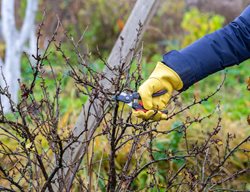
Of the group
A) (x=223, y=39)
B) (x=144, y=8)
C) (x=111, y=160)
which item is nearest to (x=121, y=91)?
(x=111, y=160)

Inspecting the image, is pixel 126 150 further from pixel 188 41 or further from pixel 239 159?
pixel 188 41

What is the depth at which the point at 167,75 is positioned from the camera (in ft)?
7.94

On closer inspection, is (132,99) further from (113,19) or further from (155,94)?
(113,19)

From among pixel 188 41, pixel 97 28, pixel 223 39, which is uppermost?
pixel 97 28

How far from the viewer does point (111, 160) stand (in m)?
2.55

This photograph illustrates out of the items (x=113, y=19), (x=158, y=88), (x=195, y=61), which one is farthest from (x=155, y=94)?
(x=113, y=19)

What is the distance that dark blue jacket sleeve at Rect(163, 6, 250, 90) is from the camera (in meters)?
2.47

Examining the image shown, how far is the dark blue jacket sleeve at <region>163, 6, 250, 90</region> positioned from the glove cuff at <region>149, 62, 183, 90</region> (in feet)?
0.06

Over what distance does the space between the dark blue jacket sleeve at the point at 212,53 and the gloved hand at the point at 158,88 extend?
0.10 feet

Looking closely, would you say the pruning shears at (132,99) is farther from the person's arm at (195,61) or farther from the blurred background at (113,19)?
the blurred background at (113,19)

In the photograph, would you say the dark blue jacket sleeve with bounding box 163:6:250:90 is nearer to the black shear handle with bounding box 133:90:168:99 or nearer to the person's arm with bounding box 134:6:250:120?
the person's arm with bounding box 134:6:250:120

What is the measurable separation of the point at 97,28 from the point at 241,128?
7.91 meters

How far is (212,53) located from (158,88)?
33 cm

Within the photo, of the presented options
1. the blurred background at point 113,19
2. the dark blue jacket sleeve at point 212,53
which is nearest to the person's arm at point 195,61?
the dark blue jacket sleeve at point 212,53
